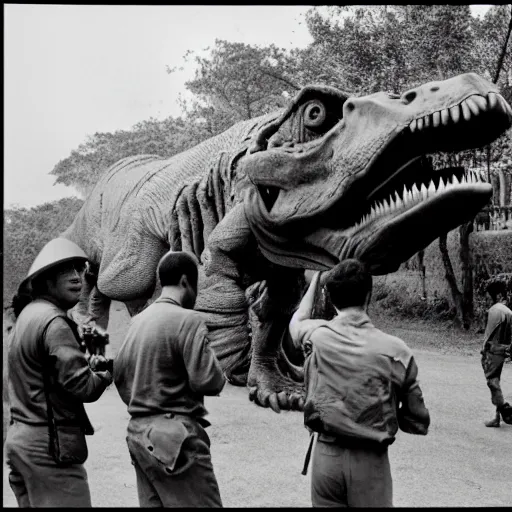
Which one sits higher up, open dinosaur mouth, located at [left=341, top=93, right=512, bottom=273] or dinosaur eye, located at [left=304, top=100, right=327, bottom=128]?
dinosaur eye, located at [left=304, top=100, right=327, bottom=128]

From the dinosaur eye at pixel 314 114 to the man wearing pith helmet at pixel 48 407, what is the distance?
2055mm

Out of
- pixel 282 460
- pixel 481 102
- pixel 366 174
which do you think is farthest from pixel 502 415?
pixel 481 102

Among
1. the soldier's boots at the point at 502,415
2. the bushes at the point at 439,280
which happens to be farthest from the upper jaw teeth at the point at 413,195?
the bushes at the point at 439,280

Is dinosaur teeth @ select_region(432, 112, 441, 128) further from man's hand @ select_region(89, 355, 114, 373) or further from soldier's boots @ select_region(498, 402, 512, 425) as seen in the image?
soldier's boots @ select_region(498, 402, 512, 425)

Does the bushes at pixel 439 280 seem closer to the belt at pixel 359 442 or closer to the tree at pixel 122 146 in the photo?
the tree at pixel 122 146

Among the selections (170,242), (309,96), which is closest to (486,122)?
(309,96)

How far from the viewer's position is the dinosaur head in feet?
11.7

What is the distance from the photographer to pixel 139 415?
116 inches

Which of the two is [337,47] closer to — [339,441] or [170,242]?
[170,242]

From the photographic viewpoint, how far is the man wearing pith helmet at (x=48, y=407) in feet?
9.50

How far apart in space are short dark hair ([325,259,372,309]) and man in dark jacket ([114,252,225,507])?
1.87 ft

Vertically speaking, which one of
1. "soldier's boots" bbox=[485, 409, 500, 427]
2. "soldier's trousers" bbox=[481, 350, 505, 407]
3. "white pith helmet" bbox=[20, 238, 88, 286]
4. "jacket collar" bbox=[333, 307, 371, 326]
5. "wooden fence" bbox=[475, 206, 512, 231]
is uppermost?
"wooden fence" bbox=[475, 206, 512, 231]

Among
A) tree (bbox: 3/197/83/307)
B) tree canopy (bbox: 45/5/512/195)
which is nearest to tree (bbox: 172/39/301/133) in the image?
tree canopy (bbox: 45/5/512/195)

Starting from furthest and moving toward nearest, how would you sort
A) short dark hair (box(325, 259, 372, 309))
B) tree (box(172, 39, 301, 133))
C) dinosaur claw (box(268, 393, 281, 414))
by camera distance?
tree (box(172, 39, 301, 133))
dinosaur claw (box(268, 393, 281, 414))
short dark hair (box(325, 259, 372, 309))
